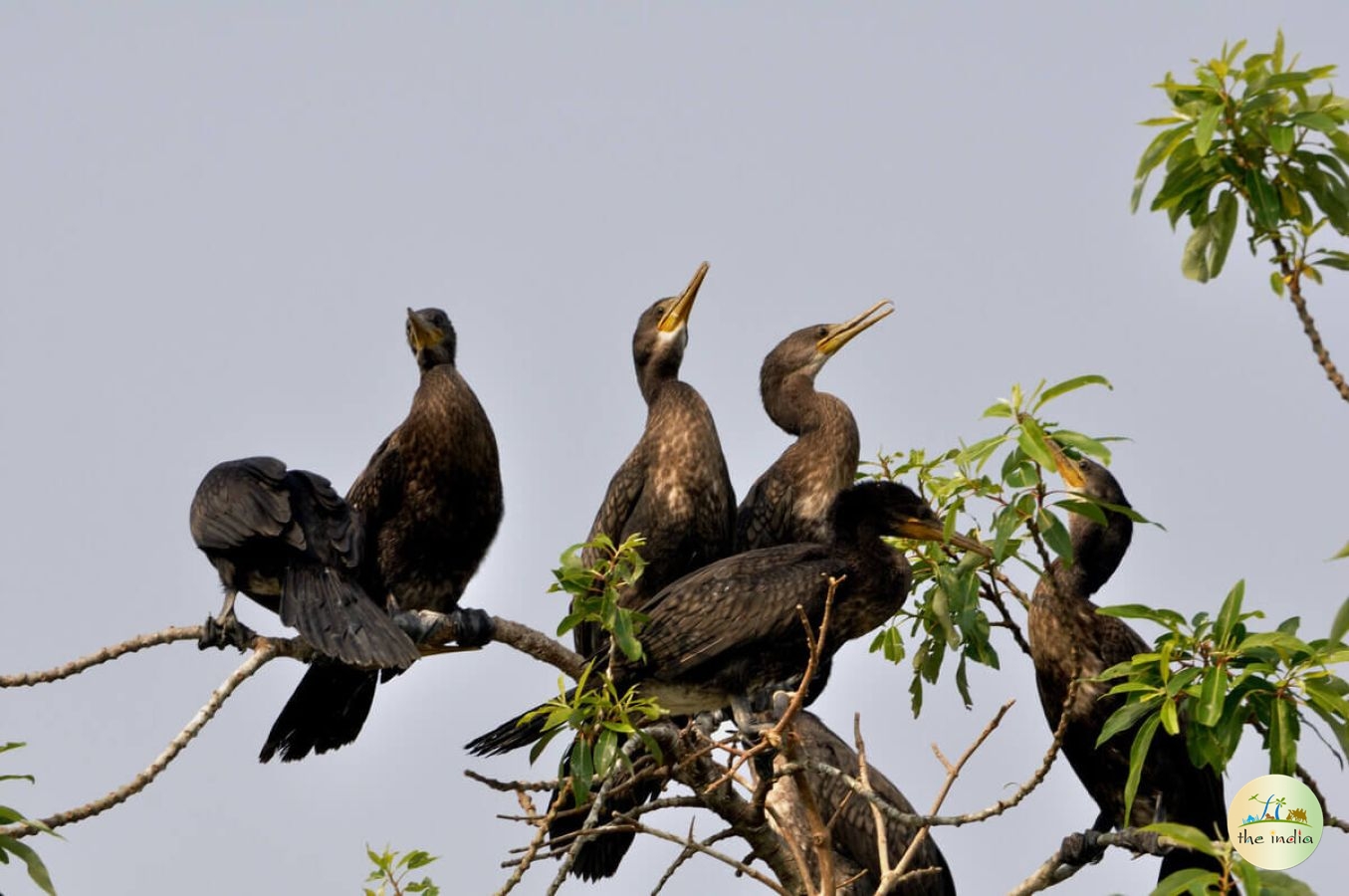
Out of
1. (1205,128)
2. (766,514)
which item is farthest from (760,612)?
(1205,128)

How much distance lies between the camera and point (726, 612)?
6691 millimetres

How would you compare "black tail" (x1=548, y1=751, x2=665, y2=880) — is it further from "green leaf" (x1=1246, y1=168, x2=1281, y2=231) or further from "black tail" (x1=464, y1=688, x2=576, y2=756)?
"green leaf" (x1=1246, y1=168, x2=1281, y2=231)

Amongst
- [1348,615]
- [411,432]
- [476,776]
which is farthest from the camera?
[411,432]

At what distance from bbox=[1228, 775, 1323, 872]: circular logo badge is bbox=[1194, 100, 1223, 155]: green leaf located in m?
1.68

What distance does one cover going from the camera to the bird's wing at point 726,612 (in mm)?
6676

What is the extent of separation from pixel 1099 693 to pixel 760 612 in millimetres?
1153

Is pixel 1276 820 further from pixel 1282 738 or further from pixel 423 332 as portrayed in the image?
pixel 423 332

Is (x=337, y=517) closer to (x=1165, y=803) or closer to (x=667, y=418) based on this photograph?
(x=667, y=418)

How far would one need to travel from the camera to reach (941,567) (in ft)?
22.9

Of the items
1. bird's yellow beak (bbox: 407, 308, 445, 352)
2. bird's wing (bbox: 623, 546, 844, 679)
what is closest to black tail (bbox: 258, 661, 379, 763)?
bird's wing (bbox: 623, 546, 844, 679)

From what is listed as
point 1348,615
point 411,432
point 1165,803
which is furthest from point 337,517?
point 1348,615

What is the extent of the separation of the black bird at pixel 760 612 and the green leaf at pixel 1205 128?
249cm

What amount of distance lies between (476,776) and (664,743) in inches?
37.6

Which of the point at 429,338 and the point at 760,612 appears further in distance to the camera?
the point at 429,338
